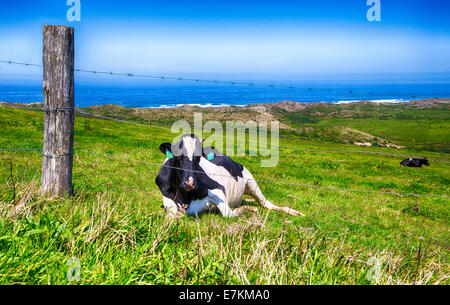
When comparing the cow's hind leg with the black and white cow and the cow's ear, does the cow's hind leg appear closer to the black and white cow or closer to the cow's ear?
the black and white cow

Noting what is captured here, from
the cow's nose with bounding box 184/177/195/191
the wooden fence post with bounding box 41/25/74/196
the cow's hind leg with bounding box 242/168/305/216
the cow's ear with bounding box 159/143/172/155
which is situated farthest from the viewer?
the cow's hind leg with bounding box 242/168/305/216

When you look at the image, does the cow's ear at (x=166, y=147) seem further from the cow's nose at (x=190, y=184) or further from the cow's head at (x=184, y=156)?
the cow's nose at (x=190, y=184)

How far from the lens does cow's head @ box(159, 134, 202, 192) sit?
777 centimetres

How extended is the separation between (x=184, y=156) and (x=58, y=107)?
2883mm

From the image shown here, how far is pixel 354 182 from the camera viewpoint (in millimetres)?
15586

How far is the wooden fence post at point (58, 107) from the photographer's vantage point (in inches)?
234

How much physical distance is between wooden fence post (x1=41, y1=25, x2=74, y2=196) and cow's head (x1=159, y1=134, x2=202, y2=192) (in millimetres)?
2308

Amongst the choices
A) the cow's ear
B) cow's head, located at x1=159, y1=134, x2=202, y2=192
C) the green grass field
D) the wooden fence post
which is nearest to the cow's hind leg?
the green grass field

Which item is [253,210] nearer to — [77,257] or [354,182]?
[77,257]

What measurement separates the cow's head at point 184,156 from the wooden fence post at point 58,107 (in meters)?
2.31
